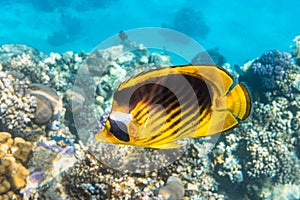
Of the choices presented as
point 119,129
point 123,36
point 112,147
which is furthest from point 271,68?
point 123,36

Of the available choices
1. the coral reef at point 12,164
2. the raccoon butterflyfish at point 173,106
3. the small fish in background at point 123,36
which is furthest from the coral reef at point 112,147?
the small fish in background at point 123,36

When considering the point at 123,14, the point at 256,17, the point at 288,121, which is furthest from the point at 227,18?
the point at 288,121

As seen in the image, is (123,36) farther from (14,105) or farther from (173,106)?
(173,106)

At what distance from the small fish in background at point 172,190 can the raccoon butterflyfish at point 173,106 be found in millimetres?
2557

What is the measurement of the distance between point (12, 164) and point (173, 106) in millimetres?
3154

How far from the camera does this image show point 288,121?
5977 mm

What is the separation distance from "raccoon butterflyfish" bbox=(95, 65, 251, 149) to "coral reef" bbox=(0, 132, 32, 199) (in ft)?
9.80

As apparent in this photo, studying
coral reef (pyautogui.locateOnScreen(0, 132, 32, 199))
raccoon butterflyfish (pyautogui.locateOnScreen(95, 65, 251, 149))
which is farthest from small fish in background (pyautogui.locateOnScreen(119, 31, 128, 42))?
raccoon butterflyfish (pyautogui.locateOnScreen(95, 65, 251, 149))

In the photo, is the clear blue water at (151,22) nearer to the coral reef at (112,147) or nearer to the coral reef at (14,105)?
the coral reef at (112,147)

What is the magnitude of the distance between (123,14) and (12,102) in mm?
31312

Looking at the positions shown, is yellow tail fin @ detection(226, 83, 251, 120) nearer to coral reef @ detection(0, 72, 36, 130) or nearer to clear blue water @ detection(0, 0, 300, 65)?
coral reef @ detection(0, 72, 36, 130)

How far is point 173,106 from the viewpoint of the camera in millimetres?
1207

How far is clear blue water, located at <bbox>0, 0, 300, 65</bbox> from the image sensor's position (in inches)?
1069

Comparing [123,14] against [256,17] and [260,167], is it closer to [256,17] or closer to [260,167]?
[256,17]
